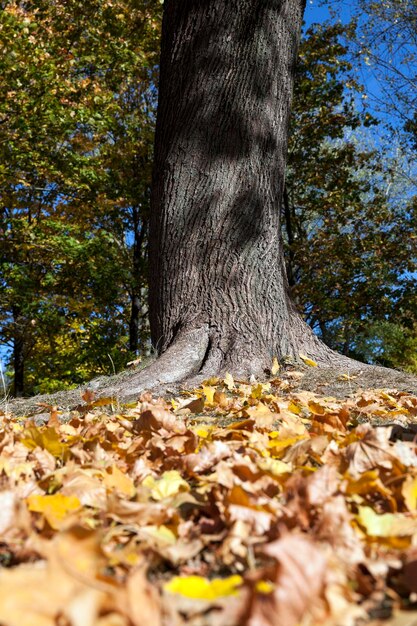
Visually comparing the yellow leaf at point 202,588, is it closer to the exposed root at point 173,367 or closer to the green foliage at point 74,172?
the exposed root at point 173,367

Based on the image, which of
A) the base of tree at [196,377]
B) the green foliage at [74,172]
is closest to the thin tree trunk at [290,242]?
the green foliage at [74,172]

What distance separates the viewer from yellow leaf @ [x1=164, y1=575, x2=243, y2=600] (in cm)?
82

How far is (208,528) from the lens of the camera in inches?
46.8

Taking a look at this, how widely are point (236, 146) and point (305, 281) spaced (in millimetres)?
9488

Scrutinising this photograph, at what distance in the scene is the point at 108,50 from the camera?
10367 mm

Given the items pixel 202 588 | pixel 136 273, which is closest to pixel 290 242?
pixel 136 273

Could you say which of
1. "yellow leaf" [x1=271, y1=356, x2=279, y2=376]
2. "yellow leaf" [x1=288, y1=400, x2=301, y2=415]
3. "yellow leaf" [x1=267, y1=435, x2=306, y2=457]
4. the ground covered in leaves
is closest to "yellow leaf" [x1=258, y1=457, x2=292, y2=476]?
the ground covered in leaves

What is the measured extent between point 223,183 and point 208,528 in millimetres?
3803

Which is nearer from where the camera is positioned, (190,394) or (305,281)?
(190,394)

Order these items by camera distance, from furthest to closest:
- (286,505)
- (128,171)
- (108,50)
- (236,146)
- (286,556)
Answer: (128,171) < (108,50) < (236,146) < (286,505) < (286,556)

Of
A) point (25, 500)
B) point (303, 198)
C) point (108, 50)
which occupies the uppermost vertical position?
point (108, 50)

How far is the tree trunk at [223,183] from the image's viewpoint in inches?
175

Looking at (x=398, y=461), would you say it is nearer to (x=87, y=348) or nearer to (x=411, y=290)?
(x=87, y=348)

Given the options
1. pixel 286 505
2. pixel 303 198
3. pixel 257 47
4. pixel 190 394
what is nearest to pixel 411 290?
pixel 303 198
